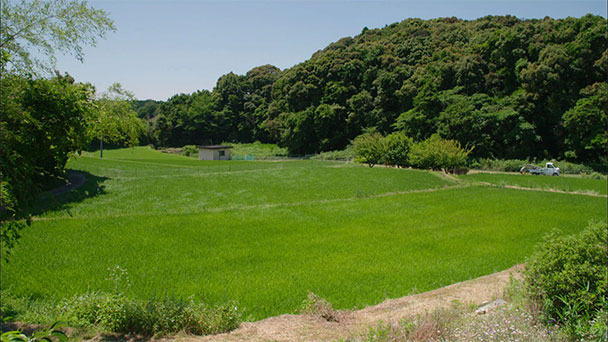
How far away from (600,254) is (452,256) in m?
5.04

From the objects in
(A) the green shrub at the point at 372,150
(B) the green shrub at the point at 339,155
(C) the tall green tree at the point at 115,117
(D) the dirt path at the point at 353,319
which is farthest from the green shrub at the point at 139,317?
(B) the green shrub at the point at 339,155

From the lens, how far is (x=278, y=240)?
11.5 meters

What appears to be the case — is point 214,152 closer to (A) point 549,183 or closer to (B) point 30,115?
(A) point 549,183

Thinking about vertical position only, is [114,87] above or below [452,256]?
above

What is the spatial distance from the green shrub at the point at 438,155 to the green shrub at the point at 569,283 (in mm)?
30133

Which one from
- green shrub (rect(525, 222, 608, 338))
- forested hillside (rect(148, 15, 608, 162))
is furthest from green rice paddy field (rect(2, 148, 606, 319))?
forested hillside (rect(148, 15, 608, 162))

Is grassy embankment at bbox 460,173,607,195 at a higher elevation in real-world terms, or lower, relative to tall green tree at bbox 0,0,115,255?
lower

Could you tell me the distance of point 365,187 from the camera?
23078 mm

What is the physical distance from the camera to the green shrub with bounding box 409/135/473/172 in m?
33.6

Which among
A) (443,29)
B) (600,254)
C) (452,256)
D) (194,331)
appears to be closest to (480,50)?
(443,29)

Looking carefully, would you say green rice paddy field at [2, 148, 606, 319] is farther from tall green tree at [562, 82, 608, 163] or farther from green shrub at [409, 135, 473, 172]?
tall green tree at [562, 82, 608, 163]

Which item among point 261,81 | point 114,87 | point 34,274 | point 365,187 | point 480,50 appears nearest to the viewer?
point 34,274

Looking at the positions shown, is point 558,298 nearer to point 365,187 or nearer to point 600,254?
point 600,254

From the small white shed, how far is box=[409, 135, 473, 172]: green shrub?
1386 inches
